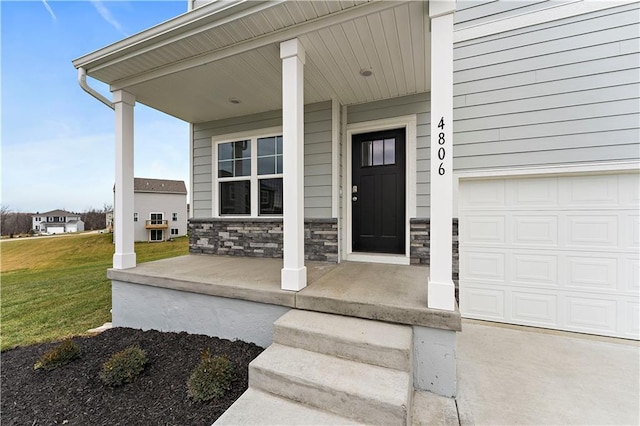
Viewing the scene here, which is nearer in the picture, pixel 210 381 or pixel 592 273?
pixel 210 381

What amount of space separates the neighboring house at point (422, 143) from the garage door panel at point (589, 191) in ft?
0.05

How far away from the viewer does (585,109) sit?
300 cm

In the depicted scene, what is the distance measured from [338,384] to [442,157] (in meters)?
1.72

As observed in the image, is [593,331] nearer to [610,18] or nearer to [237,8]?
[610,18]

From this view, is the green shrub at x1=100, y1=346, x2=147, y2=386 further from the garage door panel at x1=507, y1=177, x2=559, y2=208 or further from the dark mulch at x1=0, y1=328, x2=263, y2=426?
the garage door panel at x1=507, y1=177, x2=559, y2=208

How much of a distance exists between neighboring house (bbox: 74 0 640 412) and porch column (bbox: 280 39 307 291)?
16mm

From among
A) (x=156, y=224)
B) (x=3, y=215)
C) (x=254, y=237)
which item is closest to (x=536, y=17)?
(x=254, y=237)

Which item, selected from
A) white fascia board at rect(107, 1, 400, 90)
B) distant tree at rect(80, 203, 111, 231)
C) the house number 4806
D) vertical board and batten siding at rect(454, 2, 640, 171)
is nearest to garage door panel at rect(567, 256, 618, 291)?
vertical board and batten siding at rect(454, 2, 640, 171)

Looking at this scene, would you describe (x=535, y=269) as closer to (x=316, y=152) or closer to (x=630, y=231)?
(x=630, y=231)

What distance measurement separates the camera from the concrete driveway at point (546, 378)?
1735 mm

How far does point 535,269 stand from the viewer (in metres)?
3.25

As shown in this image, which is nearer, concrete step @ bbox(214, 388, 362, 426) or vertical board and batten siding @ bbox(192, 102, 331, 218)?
concrete step @ bbox(214, 388, 362, 426)

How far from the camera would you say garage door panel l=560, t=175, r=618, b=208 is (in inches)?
118

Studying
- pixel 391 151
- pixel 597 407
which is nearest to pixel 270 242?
pixel 391 151
